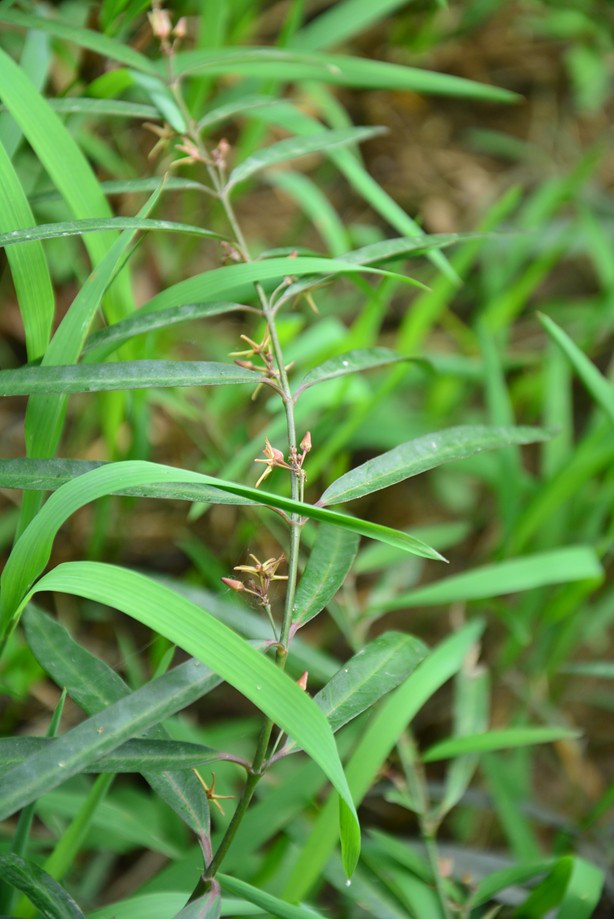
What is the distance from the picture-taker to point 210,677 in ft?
1.58

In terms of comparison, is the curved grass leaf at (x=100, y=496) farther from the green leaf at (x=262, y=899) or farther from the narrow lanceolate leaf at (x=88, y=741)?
the green leaf at (x=262, y=899)

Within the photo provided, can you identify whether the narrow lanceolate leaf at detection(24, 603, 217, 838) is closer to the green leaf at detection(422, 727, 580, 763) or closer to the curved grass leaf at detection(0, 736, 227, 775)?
the curved grass leaf at detection(0, 736, 227, 775)

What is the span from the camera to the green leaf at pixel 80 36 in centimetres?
71

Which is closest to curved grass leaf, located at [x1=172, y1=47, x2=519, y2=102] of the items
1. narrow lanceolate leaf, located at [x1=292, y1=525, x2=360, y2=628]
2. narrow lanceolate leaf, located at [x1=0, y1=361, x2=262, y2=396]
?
narrow lanceolate leaf, located at [x1=0, y1=361, x2=262, y2=396]

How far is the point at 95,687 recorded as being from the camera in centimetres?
55

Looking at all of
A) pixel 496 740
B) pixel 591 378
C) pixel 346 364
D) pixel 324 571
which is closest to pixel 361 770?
pixel 496 740

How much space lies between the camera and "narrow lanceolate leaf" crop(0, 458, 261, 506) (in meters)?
0.51

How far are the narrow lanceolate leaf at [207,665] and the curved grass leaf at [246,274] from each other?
0.25 meters

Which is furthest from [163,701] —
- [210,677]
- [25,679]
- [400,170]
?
[400,170]

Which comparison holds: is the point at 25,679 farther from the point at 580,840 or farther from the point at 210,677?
the point at 580,840

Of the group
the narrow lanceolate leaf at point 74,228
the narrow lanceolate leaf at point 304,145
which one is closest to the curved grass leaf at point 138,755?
the narrow lanceolate leaf at point 74,228

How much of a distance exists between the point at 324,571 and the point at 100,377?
0.66 feet

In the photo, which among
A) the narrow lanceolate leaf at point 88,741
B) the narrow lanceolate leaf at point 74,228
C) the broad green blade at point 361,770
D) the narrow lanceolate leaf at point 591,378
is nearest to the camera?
the narrow lanceolate leaf at point 88,741

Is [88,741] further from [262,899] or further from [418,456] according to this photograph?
[418,456]
